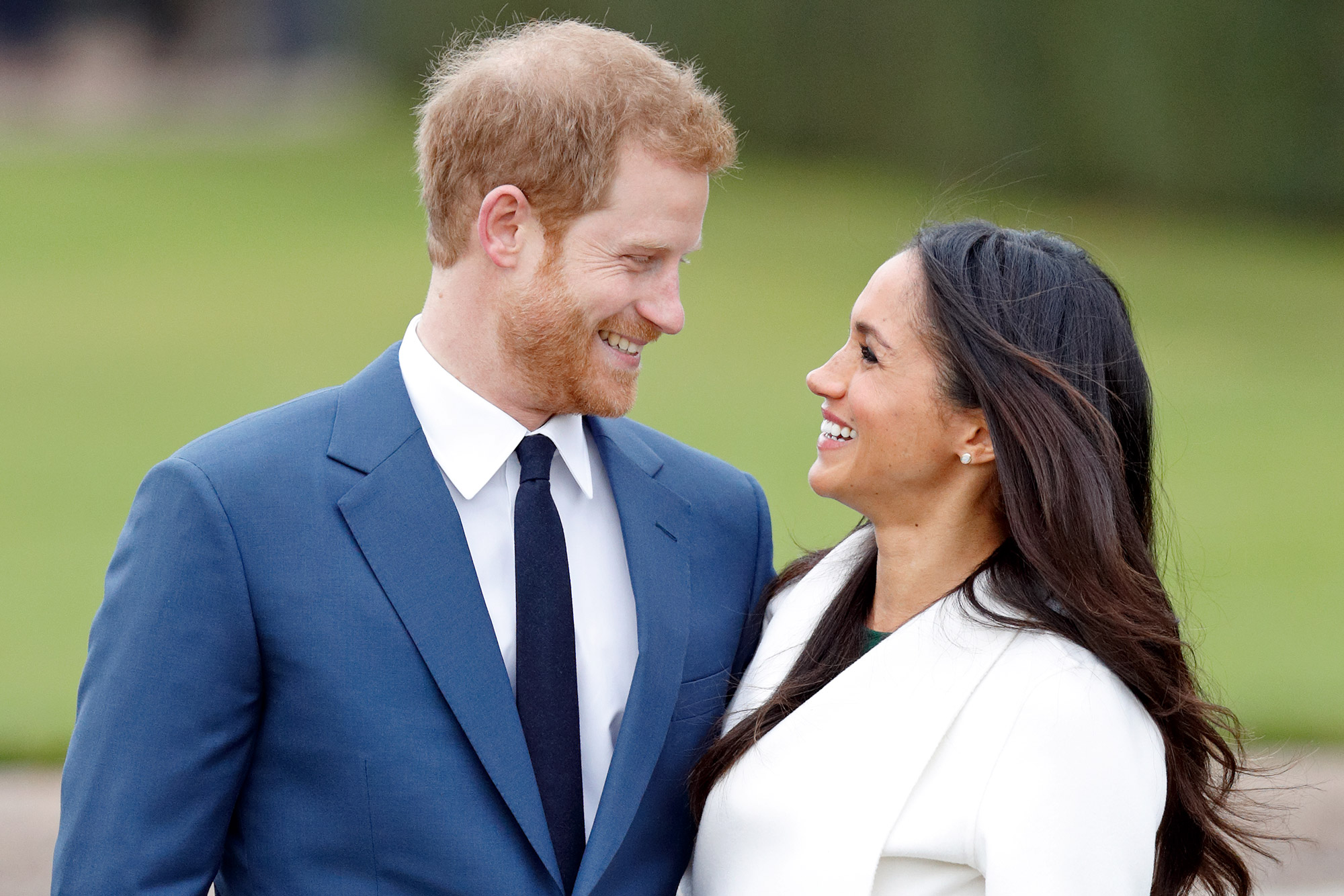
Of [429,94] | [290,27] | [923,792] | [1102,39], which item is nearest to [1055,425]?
[923,792]

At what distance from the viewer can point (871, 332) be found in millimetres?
2793

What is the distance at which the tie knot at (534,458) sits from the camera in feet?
8.45

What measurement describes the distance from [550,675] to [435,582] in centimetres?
25

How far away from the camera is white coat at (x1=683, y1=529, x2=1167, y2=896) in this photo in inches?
93.5

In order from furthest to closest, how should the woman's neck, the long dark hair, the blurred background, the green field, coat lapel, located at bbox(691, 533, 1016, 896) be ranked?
the blurred background < the green field < the woman's neck < the long dark hair < coat lapel, located at bbox(691, 533, 1016, 896)

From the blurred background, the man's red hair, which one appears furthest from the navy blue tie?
the blurred background

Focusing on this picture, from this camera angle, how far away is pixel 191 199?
25.7 meters

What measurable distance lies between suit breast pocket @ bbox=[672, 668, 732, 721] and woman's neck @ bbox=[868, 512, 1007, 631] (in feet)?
1.08

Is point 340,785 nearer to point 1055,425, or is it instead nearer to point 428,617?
point 428,617

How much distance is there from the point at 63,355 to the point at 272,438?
1769 centimetres

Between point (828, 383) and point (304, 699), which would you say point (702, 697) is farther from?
point (304, 699)

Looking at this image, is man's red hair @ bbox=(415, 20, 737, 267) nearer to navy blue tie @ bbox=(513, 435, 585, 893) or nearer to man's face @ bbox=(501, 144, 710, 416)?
man's face @ bbox=(501, 144, 710, 416)

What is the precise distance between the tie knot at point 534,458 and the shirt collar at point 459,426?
0.05ft

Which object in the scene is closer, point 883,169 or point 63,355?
point 63,355
